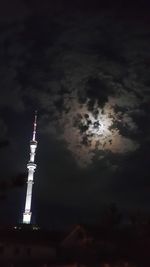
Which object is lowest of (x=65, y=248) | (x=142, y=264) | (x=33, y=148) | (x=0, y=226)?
(x=142, y=264)

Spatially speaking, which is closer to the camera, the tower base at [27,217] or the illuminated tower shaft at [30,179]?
the tower base at [27,217]

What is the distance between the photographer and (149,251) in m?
42.0

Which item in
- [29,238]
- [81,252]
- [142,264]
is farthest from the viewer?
[29,238]

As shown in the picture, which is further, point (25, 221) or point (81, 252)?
point (25, 221)

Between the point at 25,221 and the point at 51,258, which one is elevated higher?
the point at 25,221

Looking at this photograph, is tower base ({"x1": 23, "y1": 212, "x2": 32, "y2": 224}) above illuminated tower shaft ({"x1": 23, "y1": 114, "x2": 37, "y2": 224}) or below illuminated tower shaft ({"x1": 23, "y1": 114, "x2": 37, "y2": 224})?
below

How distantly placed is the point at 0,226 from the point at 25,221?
44.9 m

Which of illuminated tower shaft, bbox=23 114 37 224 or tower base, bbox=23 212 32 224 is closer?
tower base, bbox=23 212 32 224

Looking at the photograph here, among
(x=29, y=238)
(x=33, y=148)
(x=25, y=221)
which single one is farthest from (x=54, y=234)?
(x=33, y=148)

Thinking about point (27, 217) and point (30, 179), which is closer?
point (27, 217)

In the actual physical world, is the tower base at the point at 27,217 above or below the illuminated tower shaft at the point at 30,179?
below

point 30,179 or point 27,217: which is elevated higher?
point 30,179

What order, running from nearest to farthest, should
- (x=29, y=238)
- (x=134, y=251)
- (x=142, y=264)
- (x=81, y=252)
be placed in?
(x=142, y=264)
(x=134, y=251)
(x=81, y=252)
(x=29, y=238)

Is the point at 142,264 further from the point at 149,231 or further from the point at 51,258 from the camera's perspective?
the point at 51,258
